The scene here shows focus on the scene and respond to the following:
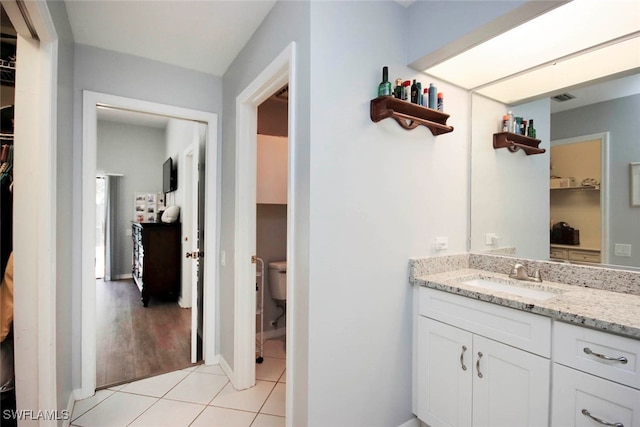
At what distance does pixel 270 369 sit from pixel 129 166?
4.90 m

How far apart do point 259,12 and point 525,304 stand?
6.87 feet

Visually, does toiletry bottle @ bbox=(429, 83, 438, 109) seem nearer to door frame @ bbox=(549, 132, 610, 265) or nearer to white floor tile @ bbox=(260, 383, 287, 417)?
door frame @ bbox=(549, 132, 610, 265)

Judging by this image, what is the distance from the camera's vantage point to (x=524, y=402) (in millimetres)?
1309

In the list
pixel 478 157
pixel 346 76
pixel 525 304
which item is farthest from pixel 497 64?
pixel 525 304

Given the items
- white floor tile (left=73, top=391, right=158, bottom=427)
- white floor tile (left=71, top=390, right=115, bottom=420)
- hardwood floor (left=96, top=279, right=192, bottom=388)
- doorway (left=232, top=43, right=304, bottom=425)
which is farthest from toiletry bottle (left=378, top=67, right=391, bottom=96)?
white floor tile (left=71, top=390, right=115, bottom=420)

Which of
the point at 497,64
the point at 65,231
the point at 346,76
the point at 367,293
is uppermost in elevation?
the point at 497,64

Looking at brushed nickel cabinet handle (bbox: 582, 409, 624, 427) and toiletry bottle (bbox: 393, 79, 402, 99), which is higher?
toiletry bottle (bbox: 393, 79, 402, 99)

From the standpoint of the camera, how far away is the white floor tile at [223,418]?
1.89 metres

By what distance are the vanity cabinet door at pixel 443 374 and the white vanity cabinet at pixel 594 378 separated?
372mm

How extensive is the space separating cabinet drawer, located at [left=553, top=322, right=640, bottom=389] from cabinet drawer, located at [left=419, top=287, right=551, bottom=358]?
0.05 meters

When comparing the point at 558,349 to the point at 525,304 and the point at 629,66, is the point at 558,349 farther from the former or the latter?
the point at 629,66

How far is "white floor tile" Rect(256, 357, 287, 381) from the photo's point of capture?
2.44 metres

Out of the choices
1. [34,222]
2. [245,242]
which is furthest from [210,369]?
[34,222]

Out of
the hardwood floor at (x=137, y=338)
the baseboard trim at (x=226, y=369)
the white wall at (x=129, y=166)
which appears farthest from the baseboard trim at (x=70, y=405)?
the white wall at (x=129, y=166)
